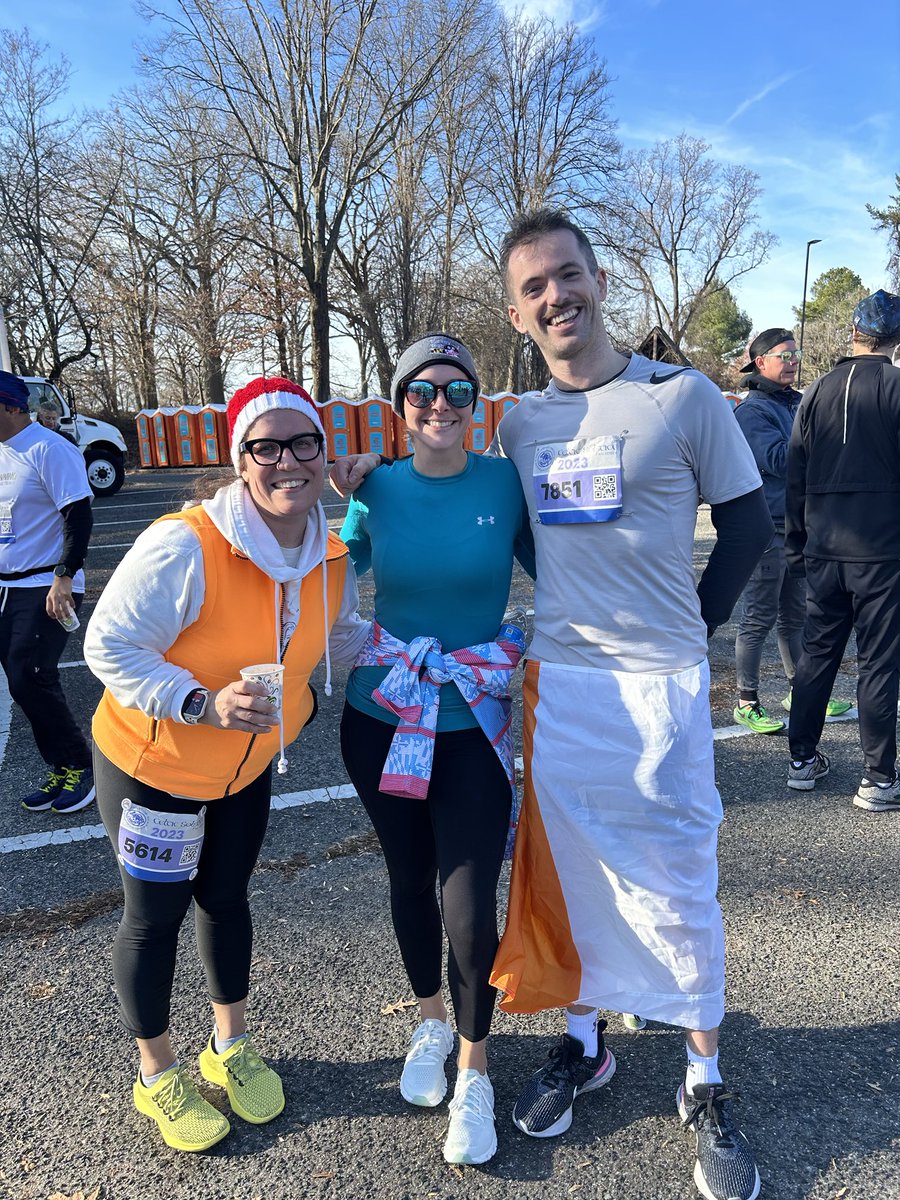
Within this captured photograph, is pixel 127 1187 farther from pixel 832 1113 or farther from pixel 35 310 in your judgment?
pixel 35 310

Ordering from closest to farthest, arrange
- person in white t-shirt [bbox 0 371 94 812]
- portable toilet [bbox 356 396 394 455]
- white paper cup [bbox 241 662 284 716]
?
1. white paper cup [bbox 241 662 284 716]
2. person in white t-shirt [bbox 0 371 94 812]
3. portable toilet [bbox 356 396 394 455]

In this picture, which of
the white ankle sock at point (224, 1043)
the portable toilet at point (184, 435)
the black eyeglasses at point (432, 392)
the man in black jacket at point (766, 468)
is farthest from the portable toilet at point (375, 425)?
the white ankle sock at point (224, 1043)

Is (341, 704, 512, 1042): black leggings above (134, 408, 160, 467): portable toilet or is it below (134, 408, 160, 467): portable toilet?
below

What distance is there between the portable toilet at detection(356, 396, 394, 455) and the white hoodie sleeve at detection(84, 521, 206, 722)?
20.9 meters

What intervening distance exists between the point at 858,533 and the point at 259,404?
9.72 feet

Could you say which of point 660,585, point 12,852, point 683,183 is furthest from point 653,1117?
point 683,183

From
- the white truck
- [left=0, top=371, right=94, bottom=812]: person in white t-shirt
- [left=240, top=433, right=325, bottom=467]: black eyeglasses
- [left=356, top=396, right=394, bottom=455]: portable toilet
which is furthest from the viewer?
[left=356, top=396, right=394, bottom=455]: portable toilet

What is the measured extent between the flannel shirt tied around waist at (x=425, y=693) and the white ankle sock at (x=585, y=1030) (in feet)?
2.42

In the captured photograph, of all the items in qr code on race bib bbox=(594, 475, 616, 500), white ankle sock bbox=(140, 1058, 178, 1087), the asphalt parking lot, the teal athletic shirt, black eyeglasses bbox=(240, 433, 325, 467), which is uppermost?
black eyeglasses bbox=(240, 433, 325, 467)

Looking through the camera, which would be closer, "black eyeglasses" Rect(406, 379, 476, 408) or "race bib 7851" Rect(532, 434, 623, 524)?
"race bib 7851" Rect(532, 434, 623, 524)

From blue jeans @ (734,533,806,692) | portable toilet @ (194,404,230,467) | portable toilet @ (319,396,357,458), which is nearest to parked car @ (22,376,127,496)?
portable toilet @ (194,404,230,467)

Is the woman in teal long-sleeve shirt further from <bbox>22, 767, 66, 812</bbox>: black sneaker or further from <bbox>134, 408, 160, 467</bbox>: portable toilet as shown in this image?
<bbox>134, 408, 160, 467</bbox>: portable toilet

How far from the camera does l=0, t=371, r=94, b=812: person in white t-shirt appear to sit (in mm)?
3869

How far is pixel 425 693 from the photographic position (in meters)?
2.03
